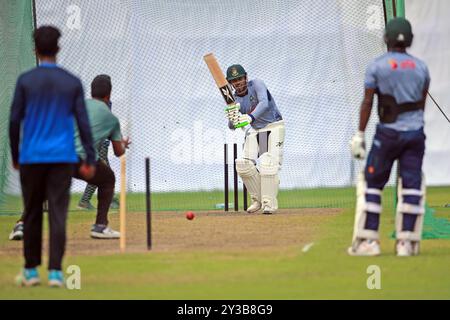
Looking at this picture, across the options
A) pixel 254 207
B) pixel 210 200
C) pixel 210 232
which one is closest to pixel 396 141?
pixel 210 232

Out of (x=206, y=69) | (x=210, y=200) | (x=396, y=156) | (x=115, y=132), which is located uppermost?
(x=206, y=69)

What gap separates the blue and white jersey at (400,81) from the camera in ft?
40.0

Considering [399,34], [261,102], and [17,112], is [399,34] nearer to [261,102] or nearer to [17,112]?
[17,112]

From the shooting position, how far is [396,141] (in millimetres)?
12227

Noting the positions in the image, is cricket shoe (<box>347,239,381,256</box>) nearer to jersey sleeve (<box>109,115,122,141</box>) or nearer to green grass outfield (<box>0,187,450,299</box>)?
green grass outfield (<box>0,187,450,299</box>)

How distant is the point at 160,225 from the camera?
1681 centimetres

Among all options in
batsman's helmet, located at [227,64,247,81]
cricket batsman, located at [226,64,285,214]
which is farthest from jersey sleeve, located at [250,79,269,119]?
batsman's helmet, located at [227,64,247,81]

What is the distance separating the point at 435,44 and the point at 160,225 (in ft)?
37.8

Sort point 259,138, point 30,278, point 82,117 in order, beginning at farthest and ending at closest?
point 259,138 → point 30,278 → point 82,117

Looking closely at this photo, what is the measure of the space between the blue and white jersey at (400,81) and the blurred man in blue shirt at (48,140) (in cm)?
315

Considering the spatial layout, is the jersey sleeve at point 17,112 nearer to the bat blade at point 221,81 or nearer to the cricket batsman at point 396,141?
the cricket batsman at point 396,141

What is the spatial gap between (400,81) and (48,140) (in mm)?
3673

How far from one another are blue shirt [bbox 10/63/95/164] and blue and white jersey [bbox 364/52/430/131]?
3.22 metres

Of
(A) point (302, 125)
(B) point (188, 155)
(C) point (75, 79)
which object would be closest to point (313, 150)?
(A) point (302, 125)
